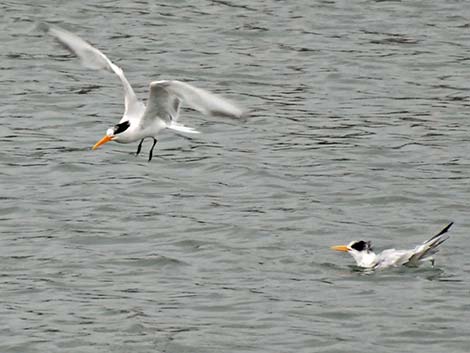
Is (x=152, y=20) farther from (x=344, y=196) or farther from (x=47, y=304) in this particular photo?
(x=47, y=304)

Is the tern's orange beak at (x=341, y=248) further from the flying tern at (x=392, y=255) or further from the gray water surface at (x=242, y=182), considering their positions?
the gray water surface at (x=242, y=182)

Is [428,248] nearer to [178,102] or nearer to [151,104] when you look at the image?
[178,102]

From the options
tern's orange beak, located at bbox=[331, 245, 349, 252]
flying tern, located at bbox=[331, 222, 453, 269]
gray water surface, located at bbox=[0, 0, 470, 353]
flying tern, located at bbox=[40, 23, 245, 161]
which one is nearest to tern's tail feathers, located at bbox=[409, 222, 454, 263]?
flying tern, located at bbox=[331, 222, 453, 269]

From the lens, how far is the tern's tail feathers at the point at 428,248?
17891mm

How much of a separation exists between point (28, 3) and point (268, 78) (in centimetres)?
599

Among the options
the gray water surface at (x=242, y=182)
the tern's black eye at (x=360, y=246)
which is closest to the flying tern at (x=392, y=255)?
the tern's black eye at (x=360, y=246)

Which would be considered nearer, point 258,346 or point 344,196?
point 258,346

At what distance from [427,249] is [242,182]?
423 centimetres

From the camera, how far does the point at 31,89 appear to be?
25625mm

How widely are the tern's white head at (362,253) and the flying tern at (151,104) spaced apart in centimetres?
235

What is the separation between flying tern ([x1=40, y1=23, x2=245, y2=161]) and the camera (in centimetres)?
1650

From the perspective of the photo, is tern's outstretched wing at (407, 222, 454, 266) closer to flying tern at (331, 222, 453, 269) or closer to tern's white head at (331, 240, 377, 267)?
flying tern at (331, 222, 453, 269)

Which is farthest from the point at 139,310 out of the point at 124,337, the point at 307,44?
the point at 307,44

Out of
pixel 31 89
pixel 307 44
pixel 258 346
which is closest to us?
pixel 258 346
